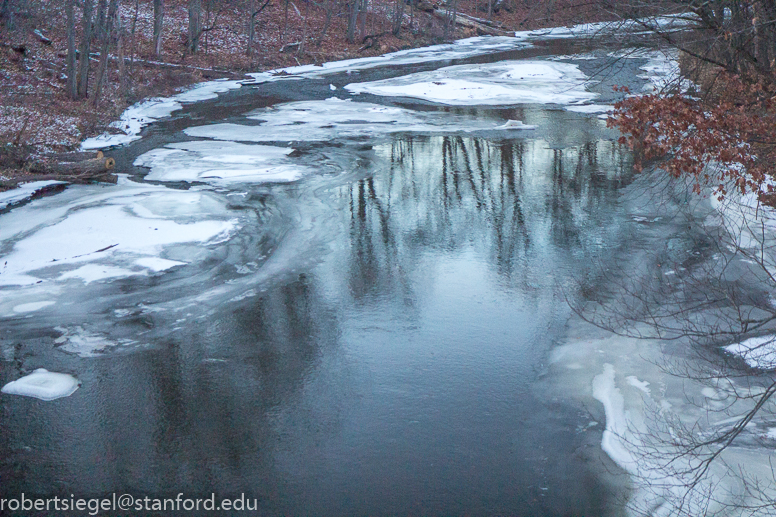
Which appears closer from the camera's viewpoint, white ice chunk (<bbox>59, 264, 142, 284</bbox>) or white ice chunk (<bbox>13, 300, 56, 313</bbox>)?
white ice chunk (<bbox>13, 300, 56, 313</bbox>)

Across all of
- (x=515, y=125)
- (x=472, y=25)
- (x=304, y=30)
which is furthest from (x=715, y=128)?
(x=472, y=25)

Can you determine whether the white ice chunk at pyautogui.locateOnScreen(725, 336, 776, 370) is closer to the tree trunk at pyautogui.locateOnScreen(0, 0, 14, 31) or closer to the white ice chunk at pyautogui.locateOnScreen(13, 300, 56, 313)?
the white ice chunk at pyautogui.locateOnScreen(13, 300, 56, 313)

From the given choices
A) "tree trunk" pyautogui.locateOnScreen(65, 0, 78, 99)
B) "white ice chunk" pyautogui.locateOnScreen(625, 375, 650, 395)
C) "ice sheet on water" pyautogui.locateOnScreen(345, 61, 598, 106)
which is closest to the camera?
"white ice chunk" pyautogui.locateOnScreen(625, 375, 650, 395)

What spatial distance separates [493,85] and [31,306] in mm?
22350

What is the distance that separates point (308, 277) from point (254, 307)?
116cm

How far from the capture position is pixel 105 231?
11.2m

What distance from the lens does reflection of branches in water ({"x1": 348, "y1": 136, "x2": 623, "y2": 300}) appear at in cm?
1030

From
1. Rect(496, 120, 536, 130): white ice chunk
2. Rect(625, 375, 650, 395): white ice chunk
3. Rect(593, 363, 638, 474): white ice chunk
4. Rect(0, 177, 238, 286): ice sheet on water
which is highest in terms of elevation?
Rect(496, 120, 536, 130): white ice chunk

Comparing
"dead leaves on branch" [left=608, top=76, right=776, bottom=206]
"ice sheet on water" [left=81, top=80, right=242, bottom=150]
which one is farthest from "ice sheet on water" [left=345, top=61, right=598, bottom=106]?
"dead leaves on branch" [left=608, top=76, right=776, bottom=206]

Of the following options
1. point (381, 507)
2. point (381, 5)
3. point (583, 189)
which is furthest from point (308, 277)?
point (381, 5)

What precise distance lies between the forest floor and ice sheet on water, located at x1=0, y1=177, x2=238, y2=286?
3.00m

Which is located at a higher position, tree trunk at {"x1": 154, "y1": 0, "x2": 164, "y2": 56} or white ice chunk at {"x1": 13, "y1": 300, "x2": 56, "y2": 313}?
tree trunk at {"x1": 154, "y1": 0, "x2": 164, "y2": 56}

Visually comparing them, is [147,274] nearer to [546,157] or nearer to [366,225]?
[366,225]

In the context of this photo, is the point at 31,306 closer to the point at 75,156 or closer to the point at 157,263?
the point at 157,263
